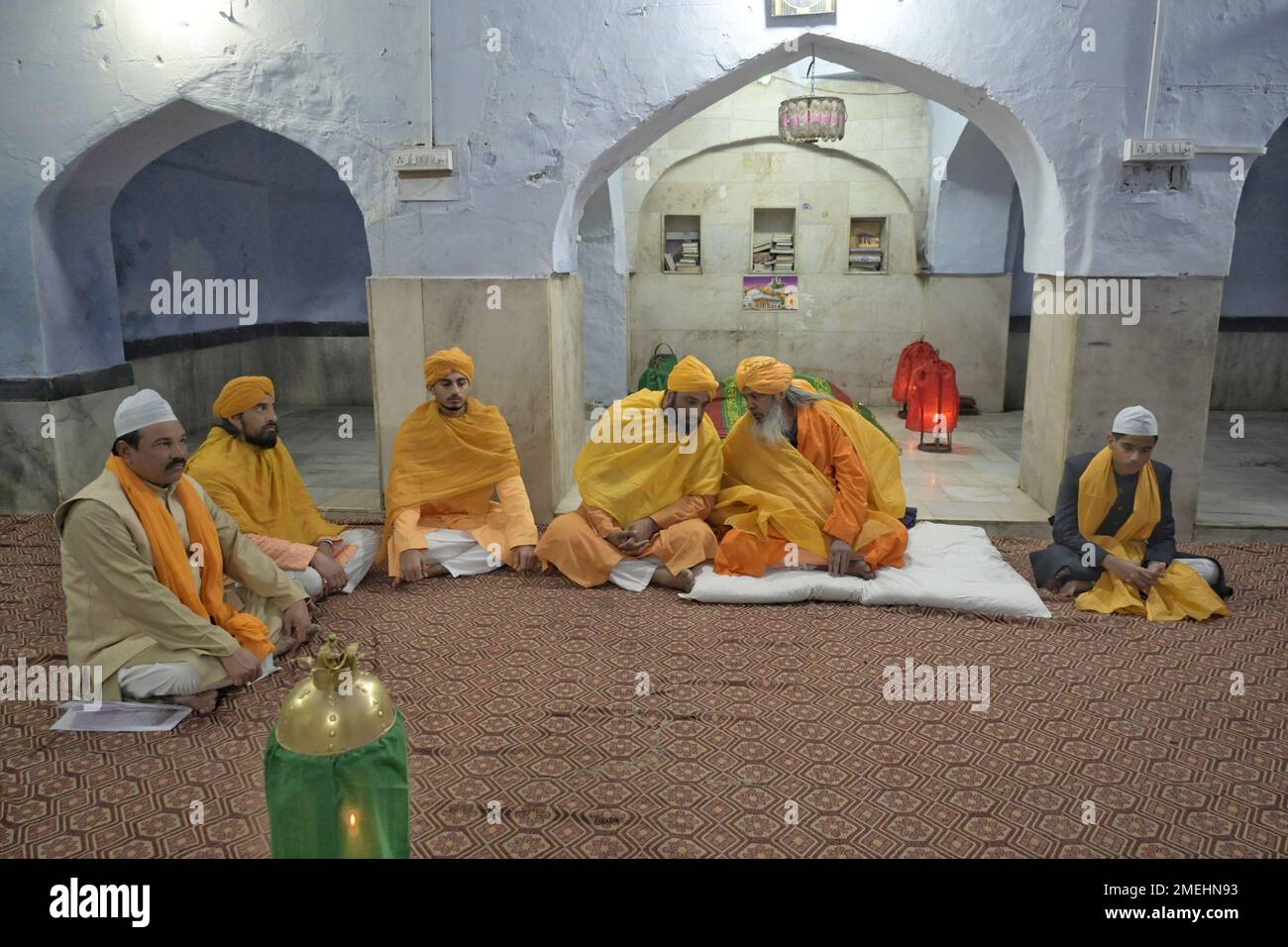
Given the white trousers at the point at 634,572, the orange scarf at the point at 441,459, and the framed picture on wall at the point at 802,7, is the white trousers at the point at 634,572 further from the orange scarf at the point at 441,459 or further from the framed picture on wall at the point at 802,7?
the framed picture on wall at the point at 802,7

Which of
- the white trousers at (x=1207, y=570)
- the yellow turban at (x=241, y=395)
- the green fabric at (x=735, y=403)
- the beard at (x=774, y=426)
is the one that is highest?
the yellow turban at (x=241, y=395)

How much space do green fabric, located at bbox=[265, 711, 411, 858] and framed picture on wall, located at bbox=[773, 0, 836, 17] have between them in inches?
183

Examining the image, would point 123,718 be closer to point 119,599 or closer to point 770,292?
point 119,599

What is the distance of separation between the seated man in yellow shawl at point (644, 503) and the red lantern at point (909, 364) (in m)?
4.19

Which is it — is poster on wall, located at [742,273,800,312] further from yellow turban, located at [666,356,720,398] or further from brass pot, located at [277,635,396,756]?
brass pot, located at [277,635,396,756]

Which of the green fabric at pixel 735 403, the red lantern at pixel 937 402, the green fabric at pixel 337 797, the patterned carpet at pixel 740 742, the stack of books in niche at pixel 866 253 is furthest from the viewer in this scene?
the stack of books in niche at pixel 866 253

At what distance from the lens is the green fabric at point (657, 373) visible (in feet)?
30.3

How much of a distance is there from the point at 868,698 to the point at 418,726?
1608mm

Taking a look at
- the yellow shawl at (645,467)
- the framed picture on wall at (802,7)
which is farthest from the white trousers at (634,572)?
the framed picture on wall at (802,7)

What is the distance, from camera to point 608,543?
4.67 metres

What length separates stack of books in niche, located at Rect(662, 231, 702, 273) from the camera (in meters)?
10.1

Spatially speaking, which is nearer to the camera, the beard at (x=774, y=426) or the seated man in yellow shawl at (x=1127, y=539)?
the seated man in yellow shawl at (x=1127, y=539)

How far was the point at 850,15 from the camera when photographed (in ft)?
16.8

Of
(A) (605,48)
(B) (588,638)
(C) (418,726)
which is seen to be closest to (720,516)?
(B) (588,638)
